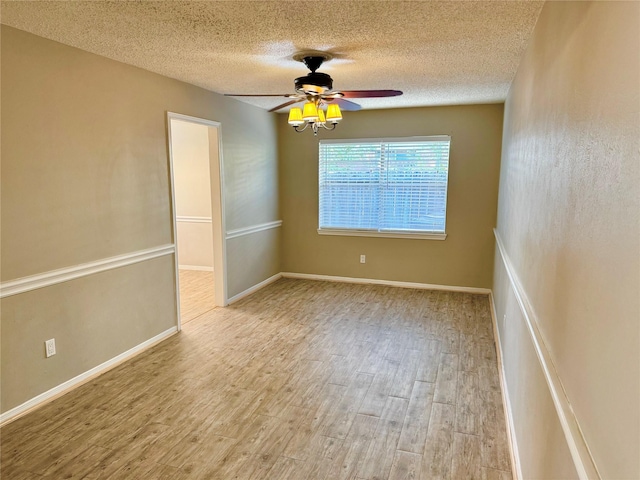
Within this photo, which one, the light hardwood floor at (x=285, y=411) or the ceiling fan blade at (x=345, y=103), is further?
the ceiling fan blade at (x=345, y=103)

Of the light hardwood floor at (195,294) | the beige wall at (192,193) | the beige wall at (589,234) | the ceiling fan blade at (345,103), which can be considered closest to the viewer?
the beige wall at (589,234)

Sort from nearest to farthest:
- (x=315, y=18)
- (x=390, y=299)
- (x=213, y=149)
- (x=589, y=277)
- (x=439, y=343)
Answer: (x=589, y=277) < (x=315, y=18) < (x=439, y=343) < (x=213, y=149) < (x=390, y=299)

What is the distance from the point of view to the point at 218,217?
477 centimetres

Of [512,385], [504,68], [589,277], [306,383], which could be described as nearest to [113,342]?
[306,383]

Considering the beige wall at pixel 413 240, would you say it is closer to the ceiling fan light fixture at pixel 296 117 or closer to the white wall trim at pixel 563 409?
the ceiling fan light fixture at pixel 296 117

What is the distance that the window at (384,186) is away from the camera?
543cm

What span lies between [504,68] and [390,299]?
290 cm

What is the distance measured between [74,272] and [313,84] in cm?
221

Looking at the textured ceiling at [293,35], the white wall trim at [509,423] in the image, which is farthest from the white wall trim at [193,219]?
the white wall trim at [509,423]

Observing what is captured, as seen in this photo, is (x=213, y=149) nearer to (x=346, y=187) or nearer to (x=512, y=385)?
(x=346, y=187)

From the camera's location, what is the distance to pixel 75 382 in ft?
9.96

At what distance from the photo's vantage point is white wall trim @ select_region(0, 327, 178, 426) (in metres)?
2.63

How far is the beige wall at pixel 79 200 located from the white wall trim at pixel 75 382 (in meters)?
0.05

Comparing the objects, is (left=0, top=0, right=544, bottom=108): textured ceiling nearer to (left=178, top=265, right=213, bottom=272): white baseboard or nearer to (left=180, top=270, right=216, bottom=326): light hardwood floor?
(left=180, top=270, right=216, bottom=326): light hardwood floor
